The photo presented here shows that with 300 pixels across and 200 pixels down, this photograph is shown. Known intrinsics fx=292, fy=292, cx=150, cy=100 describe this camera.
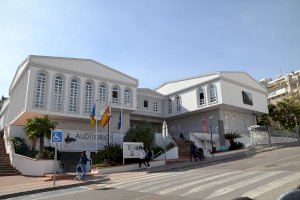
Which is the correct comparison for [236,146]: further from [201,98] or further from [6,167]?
[6,167]

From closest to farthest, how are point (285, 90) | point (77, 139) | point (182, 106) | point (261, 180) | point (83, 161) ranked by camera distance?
point (261, 180)
point (83, 161)
point (77, 139)
point (182, 106)
point (285, 90)

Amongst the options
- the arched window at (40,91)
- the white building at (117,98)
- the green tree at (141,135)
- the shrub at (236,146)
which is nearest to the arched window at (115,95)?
the white building at (117,98)

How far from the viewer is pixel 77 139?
2538 centimetres

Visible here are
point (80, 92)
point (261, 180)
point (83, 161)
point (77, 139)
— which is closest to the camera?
point (261, 180)

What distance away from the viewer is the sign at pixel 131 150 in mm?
21797

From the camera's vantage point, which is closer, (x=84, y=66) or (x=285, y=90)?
(x=84, y=66)

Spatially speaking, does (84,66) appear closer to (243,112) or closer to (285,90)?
(243,112)

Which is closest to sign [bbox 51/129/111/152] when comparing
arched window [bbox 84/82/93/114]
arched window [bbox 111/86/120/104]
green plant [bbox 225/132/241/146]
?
arched window [bbox 84/82/93/114]

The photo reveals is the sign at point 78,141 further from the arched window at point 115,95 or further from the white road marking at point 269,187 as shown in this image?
the white road marking at point 269,187

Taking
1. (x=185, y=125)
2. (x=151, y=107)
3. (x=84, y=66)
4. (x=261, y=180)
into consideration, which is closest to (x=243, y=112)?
(x=185, y=125)

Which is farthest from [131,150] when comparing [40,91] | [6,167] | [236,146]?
[236,146]

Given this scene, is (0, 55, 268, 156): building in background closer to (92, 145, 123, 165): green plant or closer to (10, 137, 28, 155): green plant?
(10, 137, 28, 155): green plant

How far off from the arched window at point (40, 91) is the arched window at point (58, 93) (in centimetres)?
113

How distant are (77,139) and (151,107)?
734 inches
